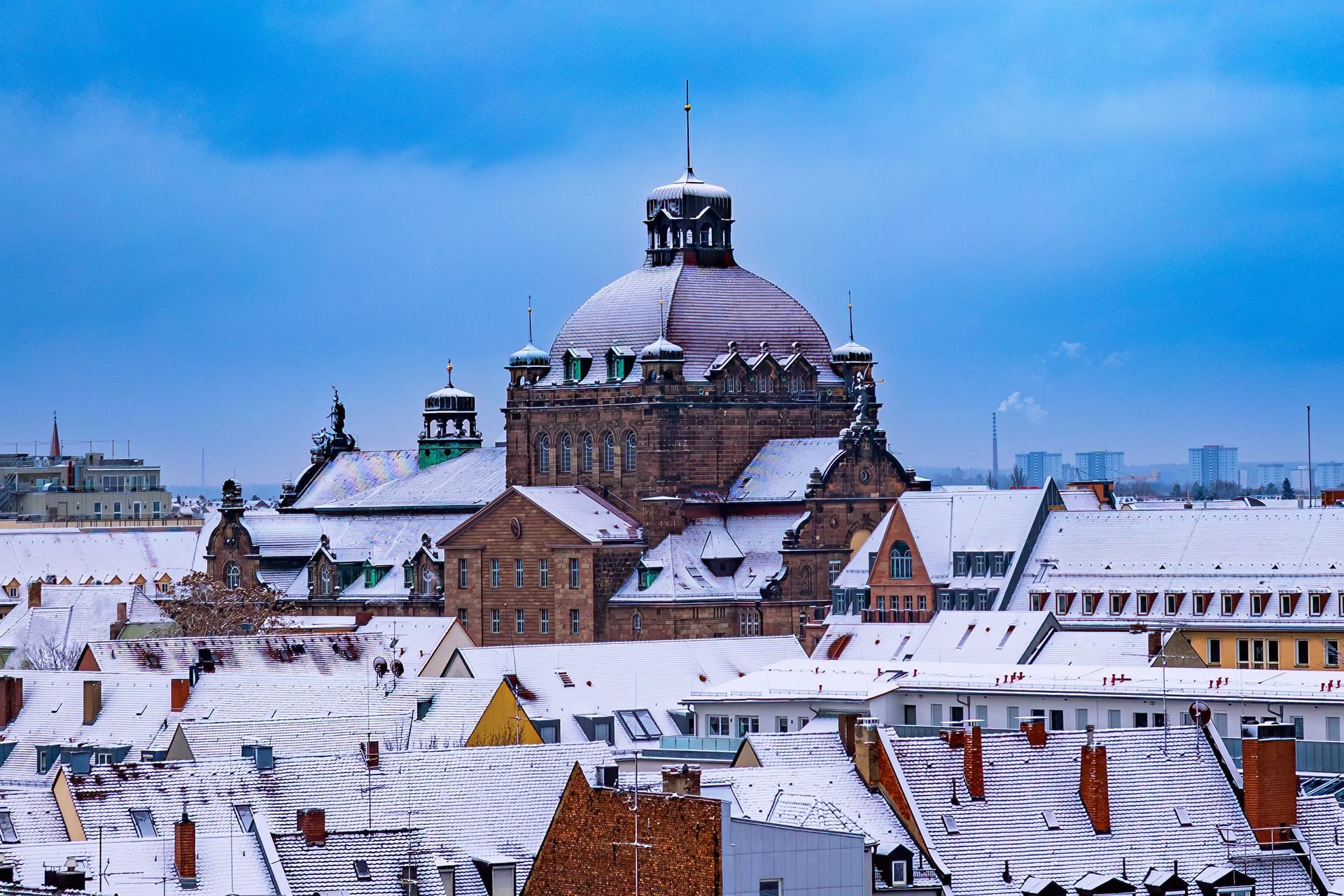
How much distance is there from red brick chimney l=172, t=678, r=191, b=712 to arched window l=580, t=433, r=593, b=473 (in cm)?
6252

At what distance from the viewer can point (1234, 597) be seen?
150 meters

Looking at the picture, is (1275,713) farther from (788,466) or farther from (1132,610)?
(788,466)

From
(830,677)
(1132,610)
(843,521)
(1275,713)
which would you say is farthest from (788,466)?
(1275,713)

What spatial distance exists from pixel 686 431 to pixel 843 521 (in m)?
9.94

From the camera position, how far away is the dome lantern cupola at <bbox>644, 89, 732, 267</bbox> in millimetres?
190250

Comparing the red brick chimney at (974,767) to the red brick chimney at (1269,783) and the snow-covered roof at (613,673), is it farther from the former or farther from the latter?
the snow-covered roof at (613,673)

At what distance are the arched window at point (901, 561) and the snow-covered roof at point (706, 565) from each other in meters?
13.2

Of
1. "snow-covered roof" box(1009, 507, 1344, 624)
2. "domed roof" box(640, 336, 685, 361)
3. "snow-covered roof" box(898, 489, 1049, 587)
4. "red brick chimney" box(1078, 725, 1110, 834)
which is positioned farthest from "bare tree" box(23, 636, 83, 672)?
"red brick chimney" box(1078, 725, 1110, 834)

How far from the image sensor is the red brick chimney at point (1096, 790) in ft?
271

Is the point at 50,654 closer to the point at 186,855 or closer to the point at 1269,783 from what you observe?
the point at 186,855

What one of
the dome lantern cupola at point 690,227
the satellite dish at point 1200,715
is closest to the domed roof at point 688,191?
the dome lantern cupola at point 690,227

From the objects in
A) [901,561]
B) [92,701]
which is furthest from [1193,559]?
[92,701]

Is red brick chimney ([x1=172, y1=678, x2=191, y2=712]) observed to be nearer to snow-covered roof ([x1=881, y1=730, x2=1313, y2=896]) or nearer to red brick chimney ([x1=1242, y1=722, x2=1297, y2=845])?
snow-covered roof ([x1=881, y1=730, x2=1313, y2=896])

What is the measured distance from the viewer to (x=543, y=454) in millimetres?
190875
